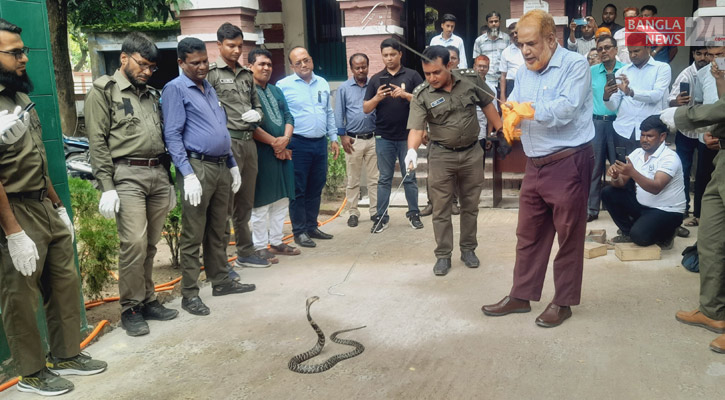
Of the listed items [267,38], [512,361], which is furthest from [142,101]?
[267,38]

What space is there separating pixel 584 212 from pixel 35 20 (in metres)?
3.74

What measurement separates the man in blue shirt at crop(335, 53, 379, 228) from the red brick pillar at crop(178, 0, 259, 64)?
279 cm

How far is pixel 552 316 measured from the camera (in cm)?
441

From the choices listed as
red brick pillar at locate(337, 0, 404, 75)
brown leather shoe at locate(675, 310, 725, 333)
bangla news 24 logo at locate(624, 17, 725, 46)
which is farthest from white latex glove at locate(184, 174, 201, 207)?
red brick pillar at locate(337, 0, 404, 75)

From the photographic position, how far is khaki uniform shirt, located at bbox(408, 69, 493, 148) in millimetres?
5637

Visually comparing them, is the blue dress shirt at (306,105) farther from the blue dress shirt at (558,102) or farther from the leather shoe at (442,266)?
the blue dress shirt at (558,102)

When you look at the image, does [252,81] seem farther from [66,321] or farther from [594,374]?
[594,374]

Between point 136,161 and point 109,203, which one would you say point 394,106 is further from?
point 109,203

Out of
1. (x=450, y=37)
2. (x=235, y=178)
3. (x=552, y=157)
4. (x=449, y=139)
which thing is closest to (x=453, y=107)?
(x=449, y=139)

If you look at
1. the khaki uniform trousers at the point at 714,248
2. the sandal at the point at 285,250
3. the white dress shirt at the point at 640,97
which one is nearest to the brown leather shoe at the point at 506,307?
the khaki uniform trousers at the point at 714,248

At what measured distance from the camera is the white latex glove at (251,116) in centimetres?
569

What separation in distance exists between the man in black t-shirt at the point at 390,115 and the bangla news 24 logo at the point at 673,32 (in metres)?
2.47

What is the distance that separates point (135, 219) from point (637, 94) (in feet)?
16.7

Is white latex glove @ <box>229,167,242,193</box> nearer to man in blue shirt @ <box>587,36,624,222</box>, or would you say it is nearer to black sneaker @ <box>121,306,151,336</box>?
black sneaker @ <box>121,306,151,336</box>
